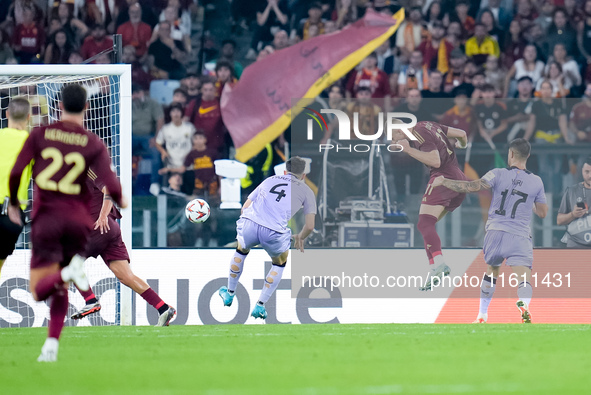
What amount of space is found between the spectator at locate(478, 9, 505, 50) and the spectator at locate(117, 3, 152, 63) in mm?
5433

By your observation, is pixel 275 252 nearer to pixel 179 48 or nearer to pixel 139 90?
pixel 139 90

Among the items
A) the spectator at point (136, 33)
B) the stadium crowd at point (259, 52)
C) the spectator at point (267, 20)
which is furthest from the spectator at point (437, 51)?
the spectator at point (136, 33)

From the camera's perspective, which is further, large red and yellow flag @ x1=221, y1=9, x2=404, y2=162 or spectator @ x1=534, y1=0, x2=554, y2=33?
spectator @ x1=534, y1=0, x2=554, y2=33

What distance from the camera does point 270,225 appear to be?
11.0m

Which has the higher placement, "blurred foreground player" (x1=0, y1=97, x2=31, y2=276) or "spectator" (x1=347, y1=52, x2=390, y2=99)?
"spectator" (x1=347, y1=52, x2=390, y2=99)

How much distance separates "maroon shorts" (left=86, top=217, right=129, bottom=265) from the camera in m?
9.26

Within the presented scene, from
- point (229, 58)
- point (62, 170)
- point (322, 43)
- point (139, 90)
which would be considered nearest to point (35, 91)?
point (139, 90)

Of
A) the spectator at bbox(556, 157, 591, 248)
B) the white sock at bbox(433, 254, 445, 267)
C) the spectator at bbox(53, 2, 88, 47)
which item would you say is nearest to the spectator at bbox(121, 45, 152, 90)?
the spectator at bbox(53, 2, 88, 47)

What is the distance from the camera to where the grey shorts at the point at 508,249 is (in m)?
10.8

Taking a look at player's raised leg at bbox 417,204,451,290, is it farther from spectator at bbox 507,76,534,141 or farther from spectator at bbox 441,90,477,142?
spectator at bbox 507,76,534,141

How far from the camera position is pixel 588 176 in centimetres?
1193

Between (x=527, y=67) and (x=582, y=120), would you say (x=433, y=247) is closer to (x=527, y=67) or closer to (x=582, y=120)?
(x=582, y=120)

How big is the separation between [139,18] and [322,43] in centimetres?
307

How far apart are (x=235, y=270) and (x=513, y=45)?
275 inches
